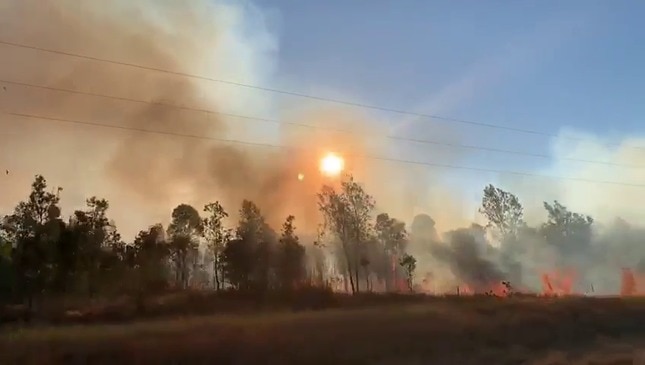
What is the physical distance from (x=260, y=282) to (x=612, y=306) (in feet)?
110

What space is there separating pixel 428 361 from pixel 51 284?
33.5 m

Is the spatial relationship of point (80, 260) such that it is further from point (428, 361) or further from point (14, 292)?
point (428, 361)

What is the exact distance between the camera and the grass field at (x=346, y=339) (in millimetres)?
31844

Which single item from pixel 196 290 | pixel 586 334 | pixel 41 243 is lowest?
pixel 586 334

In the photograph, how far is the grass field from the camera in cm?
3184

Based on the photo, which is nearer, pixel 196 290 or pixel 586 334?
pixel 586 334

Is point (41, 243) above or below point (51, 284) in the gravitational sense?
above

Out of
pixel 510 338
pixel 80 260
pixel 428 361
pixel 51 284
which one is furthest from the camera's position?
pixel 80 260

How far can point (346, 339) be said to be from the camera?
121 ft

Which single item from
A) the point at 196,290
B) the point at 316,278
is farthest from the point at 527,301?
the point at 196,290

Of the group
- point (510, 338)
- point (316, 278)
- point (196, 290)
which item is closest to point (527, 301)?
point (510, 338)

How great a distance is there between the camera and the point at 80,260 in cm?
5647

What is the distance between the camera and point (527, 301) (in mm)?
56688

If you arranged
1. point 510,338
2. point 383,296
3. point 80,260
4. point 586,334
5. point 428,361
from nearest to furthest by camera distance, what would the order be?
point 428,361 < point 510,338 < point 586,334 < point 80,260 < point 383,296
